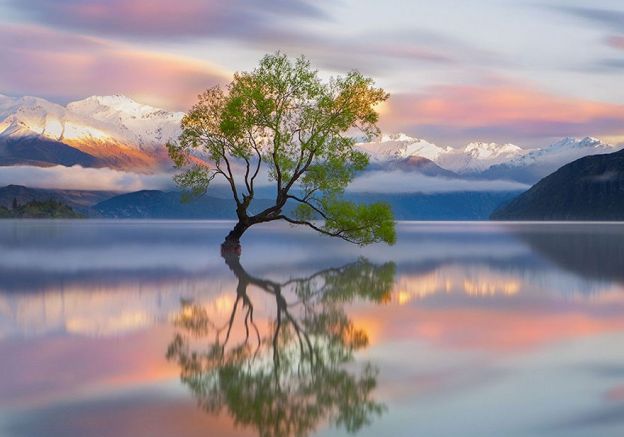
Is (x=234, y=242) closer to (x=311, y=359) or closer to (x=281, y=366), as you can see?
(x=311, y=359)

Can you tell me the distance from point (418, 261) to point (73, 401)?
3863cm

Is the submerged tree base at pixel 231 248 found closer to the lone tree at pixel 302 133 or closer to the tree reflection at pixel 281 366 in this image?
the lone tree at pixel 302 133

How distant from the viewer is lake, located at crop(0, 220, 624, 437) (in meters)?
11.7

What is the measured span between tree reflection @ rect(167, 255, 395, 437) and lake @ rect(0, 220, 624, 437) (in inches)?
2.0

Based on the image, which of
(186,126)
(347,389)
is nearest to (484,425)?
(347,389)

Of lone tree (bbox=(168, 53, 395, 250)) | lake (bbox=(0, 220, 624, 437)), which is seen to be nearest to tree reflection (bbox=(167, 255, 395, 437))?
lake (bbox=(0, 220, 624, 437))

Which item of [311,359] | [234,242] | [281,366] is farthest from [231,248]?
[281,366]

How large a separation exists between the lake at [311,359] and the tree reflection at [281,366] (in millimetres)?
50

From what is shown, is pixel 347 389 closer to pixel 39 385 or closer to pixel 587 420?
pixel 587 420

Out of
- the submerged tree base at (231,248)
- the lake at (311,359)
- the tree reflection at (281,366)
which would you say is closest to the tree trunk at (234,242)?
the submerged tree base at (231,248)

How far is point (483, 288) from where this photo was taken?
1240 inches

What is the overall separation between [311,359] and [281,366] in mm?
968

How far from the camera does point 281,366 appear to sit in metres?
15.3

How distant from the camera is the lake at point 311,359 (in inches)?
460
